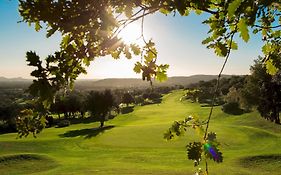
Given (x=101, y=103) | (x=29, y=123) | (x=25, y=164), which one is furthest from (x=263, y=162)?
(x=101, y=103)

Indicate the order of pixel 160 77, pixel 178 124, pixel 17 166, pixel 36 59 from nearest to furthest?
pixel 36 59, pixel 160 77, pixel 178 124, pixel 17 166

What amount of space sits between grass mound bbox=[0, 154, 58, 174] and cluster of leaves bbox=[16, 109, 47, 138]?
Answer: 26.2 meters

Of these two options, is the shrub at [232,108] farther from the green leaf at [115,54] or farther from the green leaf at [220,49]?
the green leaf at [115,54]

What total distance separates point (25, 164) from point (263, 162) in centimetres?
1882

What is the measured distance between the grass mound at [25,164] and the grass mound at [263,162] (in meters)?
14.8

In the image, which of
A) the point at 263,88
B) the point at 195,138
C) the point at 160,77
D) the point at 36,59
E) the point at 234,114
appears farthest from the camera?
the point at 234,114

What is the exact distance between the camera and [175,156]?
101ft

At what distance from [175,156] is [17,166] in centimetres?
1294

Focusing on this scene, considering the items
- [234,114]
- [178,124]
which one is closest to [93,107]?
[234,114]

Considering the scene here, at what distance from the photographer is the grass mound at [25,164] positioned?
28.5 m

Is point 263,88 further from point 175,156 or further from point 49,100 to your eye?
point 49,100

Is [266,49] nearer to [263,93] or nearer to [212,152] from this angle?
[212,152]

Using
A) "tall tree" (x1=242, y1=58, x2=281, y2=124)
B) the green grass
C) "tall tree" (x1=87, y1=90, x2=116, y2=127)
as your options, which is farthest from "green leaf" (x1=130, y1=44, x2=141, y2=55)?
"tall tree" (x1=87, y1=90, x2=116, y2=127)

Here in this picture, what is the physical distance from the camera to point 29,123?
11.3ft
